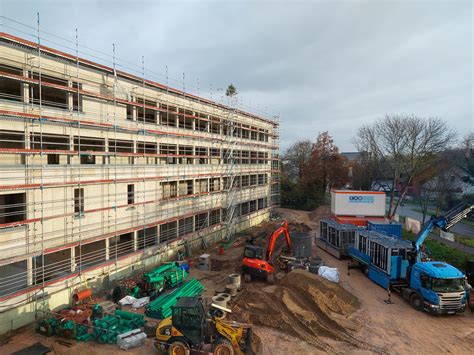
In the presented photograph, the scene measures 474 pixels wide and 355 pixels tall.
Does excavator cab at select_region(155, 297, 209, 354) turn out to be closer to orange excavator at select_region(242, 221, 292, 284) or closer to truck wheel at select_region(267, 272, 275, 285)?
orange excavator at select_region(242, 221, 292, 284)

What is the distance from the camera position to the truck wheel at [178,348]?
946 cm

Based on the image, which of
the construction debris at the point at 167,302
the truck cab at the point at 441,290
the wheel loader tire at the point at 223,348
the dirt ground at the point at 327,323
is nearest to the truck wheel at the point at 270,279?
the dirt ground at the point at 327,323

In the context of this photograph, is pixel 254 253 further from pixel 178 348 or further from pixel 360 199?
pixel 360 199

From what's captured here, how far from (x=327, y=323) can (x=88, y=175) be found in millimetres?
12301

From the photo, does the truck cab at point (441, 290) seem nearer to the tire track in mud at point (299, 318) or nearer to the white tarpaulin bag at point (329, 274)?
the tire track in mud at point (299, 318)

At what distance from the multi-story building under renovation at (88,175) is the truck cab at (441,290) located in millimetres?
14035

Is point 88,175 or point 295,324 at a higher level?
point 88,175

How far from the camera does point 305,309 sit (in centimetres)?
1294

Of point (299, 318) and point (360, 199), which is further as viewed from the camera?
point (360, 199)

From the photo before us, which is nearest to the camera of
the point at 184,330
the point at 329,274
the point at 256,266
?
the point at 184,330

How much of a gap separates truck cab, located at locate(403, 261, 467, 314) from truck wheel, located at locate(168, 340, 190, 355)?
10.3m

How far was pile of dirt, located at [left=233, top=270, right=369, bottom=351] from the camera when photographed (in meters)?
11.4

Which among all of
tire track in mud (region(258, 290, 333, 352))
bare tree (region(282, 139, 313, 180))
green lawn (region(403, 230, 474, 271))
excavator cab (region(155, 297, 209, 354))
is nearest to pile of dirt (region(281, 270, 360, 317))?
tire track in mud (region(258, 290, 333, 352))

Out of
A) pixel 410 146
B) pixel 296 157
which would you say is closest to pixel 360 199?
pixel 410 146
